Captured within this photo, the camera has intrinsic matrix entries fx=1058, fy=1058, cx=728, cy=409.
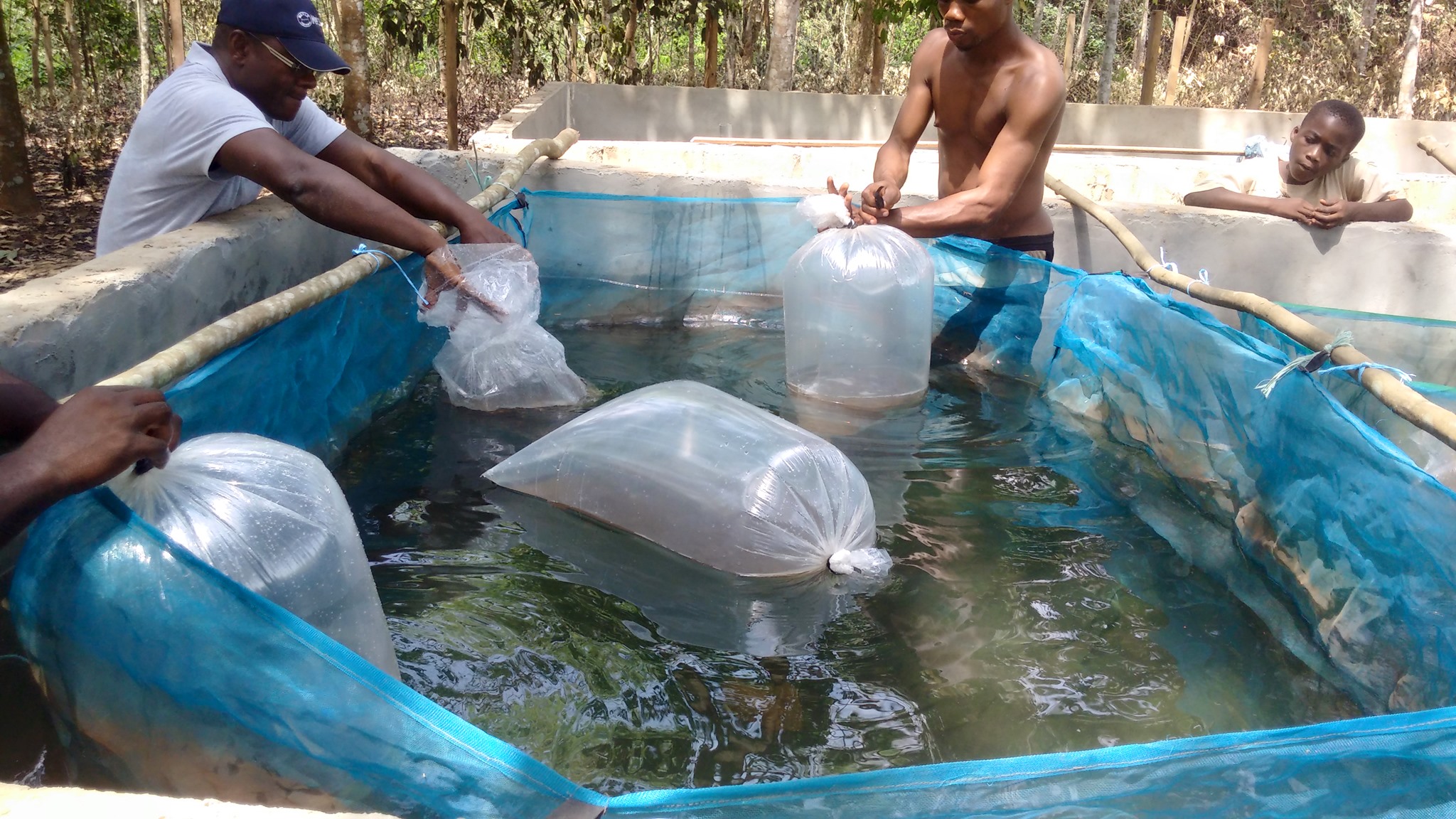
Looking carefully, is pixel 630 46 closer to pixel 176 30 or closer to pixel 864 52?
pixel 864 52

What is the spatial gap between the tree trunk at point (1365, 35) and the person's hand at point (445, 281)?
14370mm

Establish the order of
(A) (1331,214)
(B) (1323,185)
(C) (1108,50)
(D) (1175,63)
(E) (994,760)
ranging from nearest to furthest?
1. (E) (994,760)
2. (A) (1331,214)
3. (B) (1323,185)
4. (C) (1108,50)
5. (D) (1175,63)

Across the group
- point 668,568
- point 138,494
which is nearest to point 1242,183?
point 668,568

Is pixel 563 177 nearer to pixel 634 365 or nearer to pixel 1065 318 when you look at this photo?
pixel 634 365

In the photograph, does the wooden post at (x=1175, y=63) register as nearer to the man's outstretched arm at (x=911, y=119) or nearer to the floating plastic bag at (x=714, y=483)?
the man's outstretched arm at (x=911, y=119)

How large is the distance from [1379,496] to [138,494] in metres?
2.31

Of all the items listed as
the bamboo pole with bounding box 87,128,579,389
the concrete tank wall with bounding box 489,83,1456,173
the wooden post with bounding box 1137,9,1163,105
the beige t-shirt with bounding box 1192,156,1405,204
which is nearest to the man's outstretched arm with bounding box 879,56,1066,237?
the beige t-shirt with bounding box 1192,156,1405,204

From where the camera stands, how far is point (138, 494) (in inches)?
62.5

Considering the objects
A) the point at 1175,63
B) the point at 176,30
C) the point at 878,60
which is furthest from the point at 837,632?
the point at 1175,63

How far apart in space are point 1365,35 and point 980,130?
500 inches

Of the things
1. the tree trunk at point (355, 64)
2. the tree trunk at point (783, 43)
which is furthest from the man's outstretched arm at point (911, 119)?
the tree trunk at point (783, 43)

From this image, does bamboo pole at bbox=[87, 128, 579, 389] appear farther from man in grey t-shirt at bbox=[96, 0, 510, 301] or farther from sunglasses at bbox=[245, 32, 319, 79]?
sunglasses at bbox=[245, 32, 319, 79]

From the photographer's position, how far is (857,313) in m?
3.86

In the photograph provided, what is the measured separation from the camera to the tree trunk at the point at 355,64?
707cm
